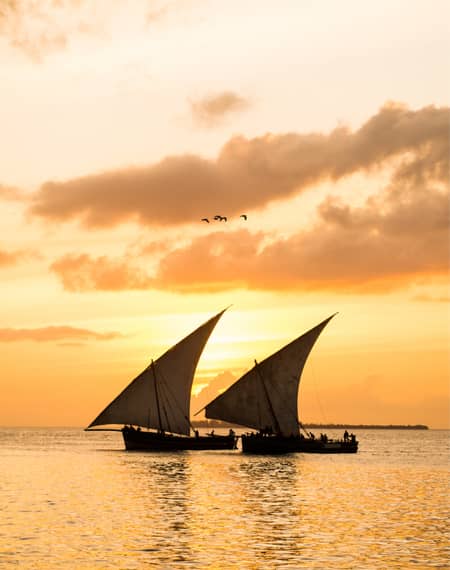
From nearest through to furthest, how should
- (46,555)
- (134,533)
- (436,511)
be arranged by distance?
(46,555)
(134,533)
(436,511)

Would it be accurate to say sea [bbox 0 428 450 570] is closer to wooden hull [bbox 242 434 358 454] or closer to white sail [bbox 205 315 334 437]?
white sail [bbox 205 315 334 437]

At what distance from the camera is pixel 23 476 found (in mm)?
79438

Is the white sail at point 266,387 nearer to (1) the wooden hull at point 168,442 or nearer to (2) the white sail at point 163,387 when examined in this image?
(2) the white sail at point 163,387

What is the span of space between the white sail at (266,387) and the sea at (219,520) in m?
23.8

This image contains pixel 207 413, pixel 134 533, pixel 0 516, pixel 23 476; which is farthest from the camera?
pixel 207 413

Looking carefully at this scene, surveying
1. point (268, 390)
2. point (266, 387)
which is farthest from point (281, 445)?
point (266, 387)

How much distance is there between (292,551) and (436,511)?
2083 centimetres

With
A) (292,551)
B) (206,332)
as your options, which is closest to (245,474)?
(206,332)

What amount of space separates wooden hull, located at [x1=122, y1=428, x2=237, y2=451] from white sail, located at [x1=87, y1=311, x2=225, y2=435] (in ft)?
22.7

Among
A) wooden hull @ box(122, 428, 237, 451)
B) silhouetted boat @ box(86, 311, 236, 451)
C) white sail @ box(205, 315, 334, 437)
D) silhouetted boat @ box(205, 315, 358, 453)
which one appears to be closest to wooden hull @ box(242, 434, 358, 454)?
silhouetted boat @ box(205, 315, 358, 453)

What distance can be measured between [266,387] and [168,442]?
21686 millimetres

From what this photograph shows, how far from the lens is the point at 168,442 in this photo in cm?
12675

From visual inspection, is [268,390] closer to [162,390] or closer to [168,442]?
[162,390]

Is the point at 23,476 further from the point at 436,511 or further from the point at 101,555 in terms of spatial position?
the point at 101,555
